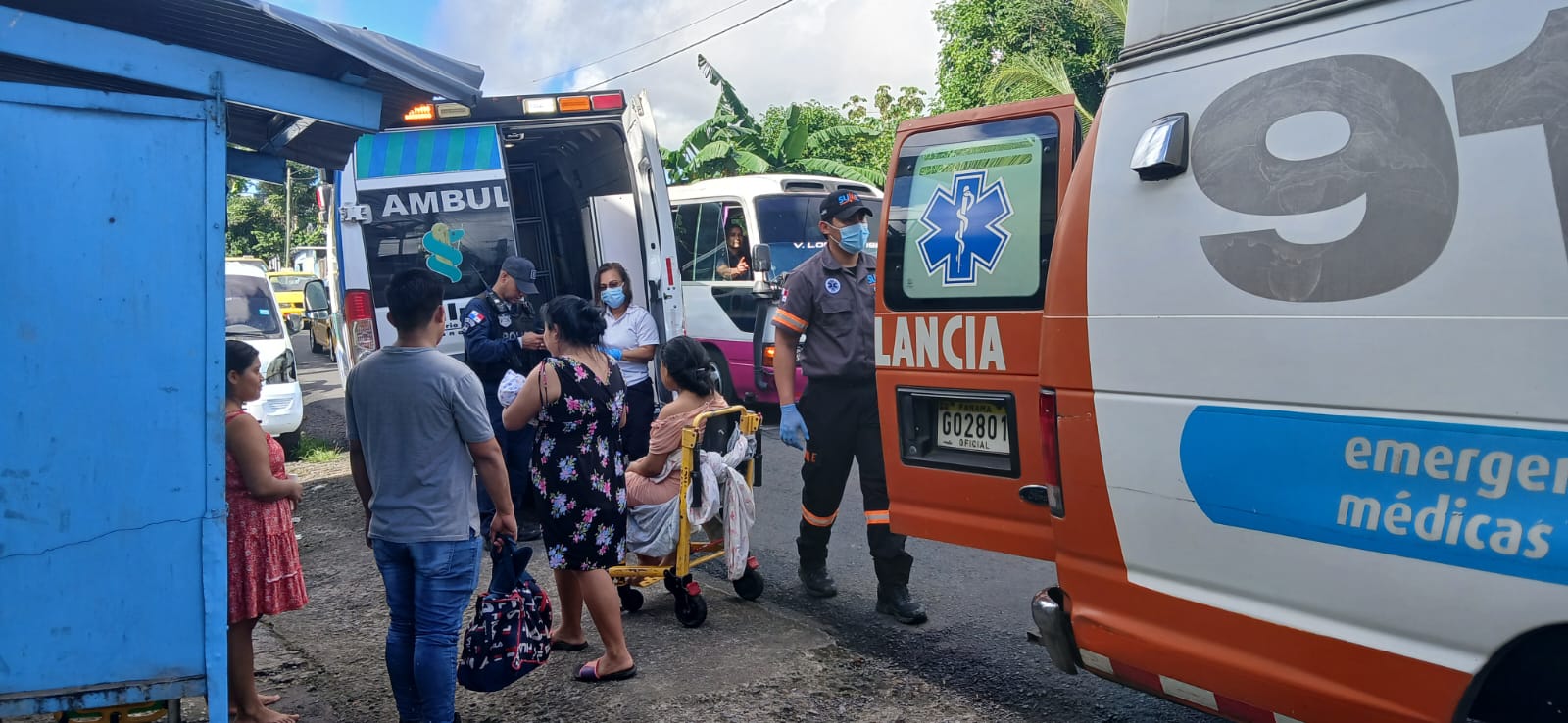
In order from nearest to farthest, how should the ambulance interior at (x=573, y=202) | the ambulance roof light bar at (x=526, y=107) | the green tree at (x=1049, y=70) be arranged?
the ambulance roof light bar at (x=526, y=107) → the ambulance interior at (x=573, y=202) → the green tree at (x=1049, y=70)

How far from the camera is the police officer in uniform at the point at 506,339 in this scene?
6.13 metres

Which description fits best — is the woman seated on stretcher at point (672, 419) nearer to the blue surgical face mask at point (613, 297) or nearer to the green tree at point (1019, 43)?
the blue surgical face mask at point (613, 297)

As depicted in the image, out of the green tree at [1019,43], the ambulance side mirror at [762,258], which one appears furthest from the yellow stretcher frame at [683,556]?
the green tree at [1019,43]

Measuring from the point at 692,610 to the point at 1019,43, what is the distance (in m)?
16.0

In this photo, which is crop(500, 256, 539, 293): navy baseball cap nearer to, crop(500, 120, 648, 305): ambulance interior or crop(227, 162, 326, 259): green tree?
crop(500, 120, 648, 305): ambulance interior

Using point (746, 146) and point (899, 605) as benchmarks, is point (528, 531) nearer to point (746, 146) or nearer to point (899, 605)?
point (899, 605)

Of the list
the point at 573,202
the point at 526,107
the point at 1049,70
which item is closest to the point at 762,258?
the point at 573,202

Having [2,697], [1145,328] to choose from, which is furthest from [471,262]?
[1145,328]

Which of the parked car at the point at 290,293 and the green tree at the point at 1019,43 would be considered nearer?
the green tree at the point at 1019,43

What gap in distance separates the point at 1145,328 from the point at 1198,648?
0.80m

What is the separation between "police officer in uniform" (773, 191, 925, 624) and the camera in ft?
16.4

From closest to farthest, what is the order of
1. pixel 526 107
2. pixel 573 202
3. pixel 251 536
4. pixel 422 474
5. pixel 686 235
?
pixel 422 474, pixel 251 536, pixel 526 107, pixel 573 202, pixel 686 235

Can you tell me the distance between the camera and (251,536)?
376 centimetres

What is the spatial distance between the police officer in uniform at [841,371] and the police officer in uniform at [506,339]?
1762 mm
